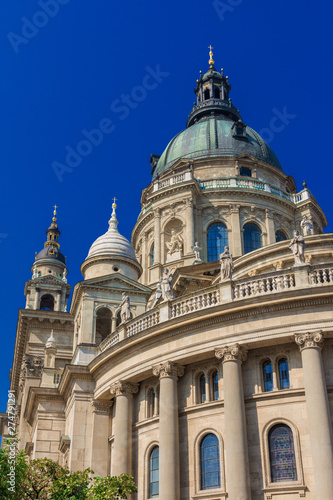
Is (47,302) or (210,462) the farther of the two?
(47,302)

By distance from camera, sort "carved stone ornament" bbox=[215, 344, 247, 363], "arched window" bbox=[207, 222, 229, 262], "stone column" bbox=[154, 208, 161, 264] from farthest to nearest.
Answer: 1. "stone column" bbox=[154, 208, 161, 264]
2. "arched window" bbox=[207, 222, 229, 262]
3. "carved stone ornament" bbox=[215, 344, 247, 363]

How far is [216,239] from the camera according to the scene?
5934 cm

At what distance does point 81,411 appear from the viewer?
3403 centimetres

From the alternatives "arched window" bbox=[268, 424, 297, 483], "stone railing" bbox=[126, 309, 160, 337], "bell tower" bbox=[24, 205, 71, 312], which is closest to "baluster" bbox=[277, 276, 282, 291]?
"arched window" bbox=[268, 424, 297, 483]

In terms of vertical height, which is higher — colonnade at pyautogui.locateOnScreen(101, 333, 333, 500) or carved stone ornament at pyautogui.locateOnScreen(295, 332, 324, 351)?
carved stone ornament at pyautogui.locateOnScreen(295, 332, 324, 351)

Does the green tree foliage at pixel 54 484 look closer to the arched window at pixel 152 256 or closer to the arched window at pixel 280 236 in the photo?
the arched window at pixel 152 256

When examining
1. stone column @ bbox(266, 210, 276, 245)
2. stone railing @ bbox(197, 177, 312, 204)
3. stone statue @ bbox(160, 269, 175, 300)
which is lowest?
stone statue @ bbox(160, 269, 175, 300)

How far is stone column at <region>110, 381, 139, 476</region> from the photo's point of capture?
95.2 feet

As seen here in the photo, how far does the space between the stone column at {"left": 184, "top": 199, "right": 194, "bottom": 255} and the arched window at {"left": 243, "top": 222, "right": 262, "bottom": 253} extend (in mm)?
5350

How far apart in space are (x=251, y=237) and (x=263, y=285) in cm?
3331

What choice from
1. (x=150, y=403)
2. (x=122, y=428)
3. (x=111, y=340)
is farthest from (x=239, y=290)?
(x=111, y=340)

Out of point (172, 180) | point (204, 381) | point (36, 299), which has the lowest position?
point (204, 381)

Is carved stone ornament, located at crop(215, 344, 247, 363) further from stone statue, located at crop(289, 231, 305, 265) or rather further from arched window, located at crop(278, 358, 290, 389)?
stone statue, located at crop(289, 231, 305, 265)

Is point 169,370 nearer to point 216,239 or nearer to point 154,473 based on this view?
point 154,473
